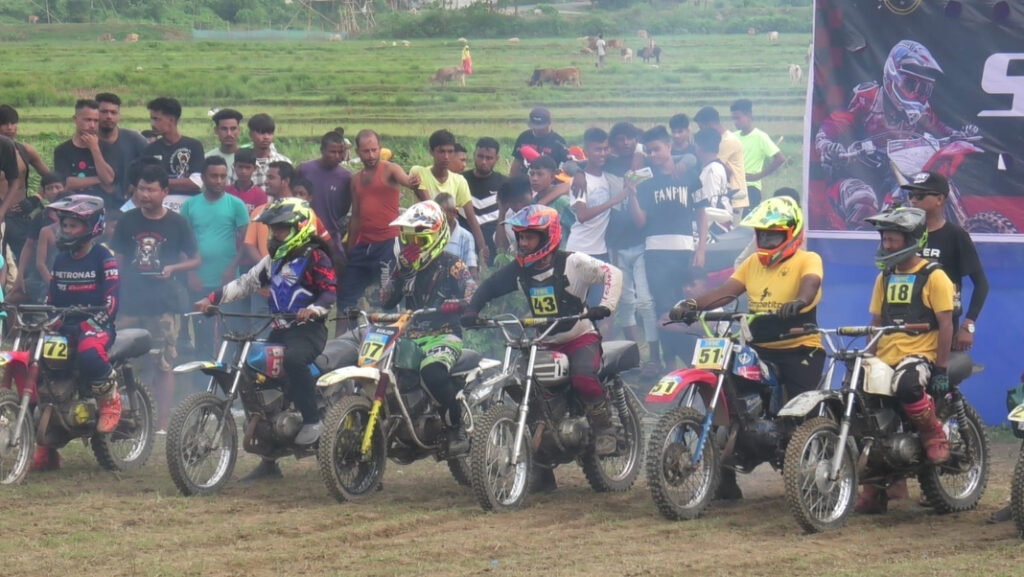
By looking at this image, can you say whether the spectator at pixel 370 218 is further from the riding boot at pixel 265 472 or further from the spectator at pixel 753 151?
the spectator at pixel 753 151

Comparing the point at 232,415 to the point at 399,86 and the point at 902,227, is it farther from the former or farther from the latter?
the point at 399,86

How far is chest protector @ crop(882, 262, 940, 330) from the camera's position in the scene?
9.00 m

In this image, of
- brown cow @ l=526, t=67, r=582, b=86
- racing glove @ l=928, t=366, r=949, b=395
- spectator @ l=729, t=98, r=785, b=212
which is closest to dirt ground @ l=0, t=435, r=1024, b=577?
racing glove @ l=928, t=366, r=949, b=395

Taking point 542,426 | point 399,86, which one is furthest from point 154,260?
point 399,86

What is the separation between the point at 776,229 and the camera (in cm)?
911

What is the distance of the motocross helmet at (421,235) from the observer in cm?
995

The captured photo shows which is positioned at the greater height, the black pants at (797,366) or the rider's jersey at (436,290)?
the rider's jersey at (436,290)

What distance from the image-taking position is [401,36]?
25.2 meters

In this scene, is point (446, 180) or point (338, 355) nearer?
point (338, 355)

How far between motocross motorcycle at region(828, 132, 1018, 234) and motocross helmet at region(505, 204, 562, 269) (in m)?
3.65

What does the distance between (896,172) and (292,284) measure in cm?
522

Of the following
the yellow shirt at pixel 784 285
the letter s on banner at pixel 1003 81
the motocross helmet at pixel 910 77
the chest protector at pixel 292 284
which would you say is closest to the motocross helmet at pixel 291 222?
the chest protector at pixel 292 284

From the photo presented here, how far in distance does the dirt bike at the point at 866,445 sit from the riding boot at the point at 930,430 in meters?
0.07

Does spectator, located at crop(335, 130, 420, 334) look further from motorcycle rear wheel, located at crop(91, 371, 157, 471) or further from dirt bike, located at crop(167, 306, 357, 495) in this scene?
dirt bike, located at crop(167, 306, 357, 495)
